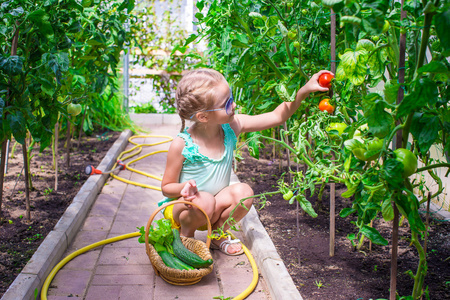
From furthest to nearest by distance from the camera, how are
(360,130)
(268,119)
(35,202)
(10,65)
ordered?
(35,202), (268,119), (10,65), (360,130)

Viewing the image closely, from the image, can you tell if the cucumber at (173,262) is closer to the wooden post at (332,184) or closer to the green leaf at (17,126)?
the wooden post at (332,184)

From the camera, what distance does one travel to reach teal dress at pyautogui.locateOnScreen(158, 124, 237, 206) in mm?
2305

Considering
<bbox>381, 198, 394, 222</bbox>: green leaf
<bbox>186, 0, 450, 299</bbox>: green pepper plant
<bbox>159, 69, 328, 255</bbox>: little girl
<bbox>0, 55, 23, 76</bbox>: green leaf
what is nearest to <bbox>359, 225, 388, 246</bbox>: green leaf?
<bbox>186, 0, 450, 299</bbox>: green pepper plant

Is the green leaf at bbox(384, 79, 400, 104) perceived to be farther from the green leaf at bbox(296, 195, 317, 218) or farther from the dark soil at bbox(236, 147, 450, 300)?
the dark soil at bbox(236, 147, 450, 300)

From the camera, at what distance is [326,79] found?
191 cm

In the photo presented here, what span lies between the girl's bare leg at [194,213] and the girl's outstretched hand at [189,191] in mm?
40

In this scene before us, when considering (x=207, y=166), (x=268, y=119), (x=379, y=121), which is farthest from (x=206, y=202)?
(x=379, y=121)

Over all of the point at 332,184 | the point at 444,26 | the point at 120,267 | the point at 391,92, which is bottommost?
the point at 120,267

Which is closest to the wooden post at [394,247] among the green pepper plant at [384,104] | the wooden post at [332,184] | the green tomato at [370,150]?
the green pepper plant at [384,104]

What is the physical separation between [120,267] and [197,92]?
1060 mm

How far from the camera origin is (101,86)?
3686mm

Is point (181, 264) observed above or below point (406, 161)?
below

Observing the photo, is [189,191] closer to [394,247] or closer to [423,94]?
[394,247]

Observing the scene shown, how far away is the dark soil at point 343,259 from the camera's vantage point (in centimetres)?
193
